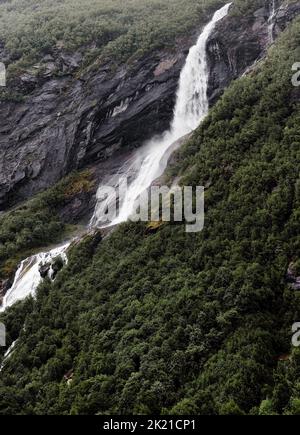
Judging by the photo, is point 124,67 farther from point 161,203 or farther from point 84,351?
point 84,351

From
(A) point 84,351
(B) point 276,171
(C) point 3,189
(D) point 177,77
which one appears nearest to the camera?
(A) point 84,351

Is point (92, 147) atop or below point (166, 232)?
atop

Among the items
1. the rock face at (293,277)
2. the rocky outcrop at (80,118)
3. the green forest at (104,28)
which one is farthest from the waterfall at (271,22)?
the rock face at (293,277)

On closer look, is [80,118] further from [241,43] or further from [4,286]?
[4,286]

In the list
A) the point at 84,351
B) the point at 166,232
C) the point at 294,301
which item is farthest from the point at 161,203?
the point at 294,301

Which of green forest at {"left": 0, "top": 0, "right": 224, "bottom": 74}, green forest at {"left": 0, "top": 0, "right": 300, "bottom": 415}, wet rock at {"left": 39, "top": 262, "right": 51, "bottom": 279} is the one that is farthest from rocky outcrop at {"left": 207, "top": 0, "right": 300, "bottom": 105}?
wet rock at {"left": 39, "top": 262, "right": 51, "bottom": 279}

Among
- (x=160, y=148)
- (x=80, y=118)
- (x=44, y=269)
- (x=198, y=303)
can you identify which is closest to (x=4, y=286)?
(x=44, y=269)

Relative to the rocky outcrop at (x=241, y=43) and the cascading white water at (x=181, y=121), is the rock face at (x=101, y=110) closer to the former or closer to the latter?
the rocky outcrop at (x=241, y=43)

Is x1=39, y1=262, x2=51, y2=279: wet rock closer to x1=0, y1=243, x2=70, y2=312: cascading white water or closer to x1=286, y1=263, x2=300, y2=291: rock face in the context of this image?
x1=0, y1=243, x2=70, y2=312: cascading white water
